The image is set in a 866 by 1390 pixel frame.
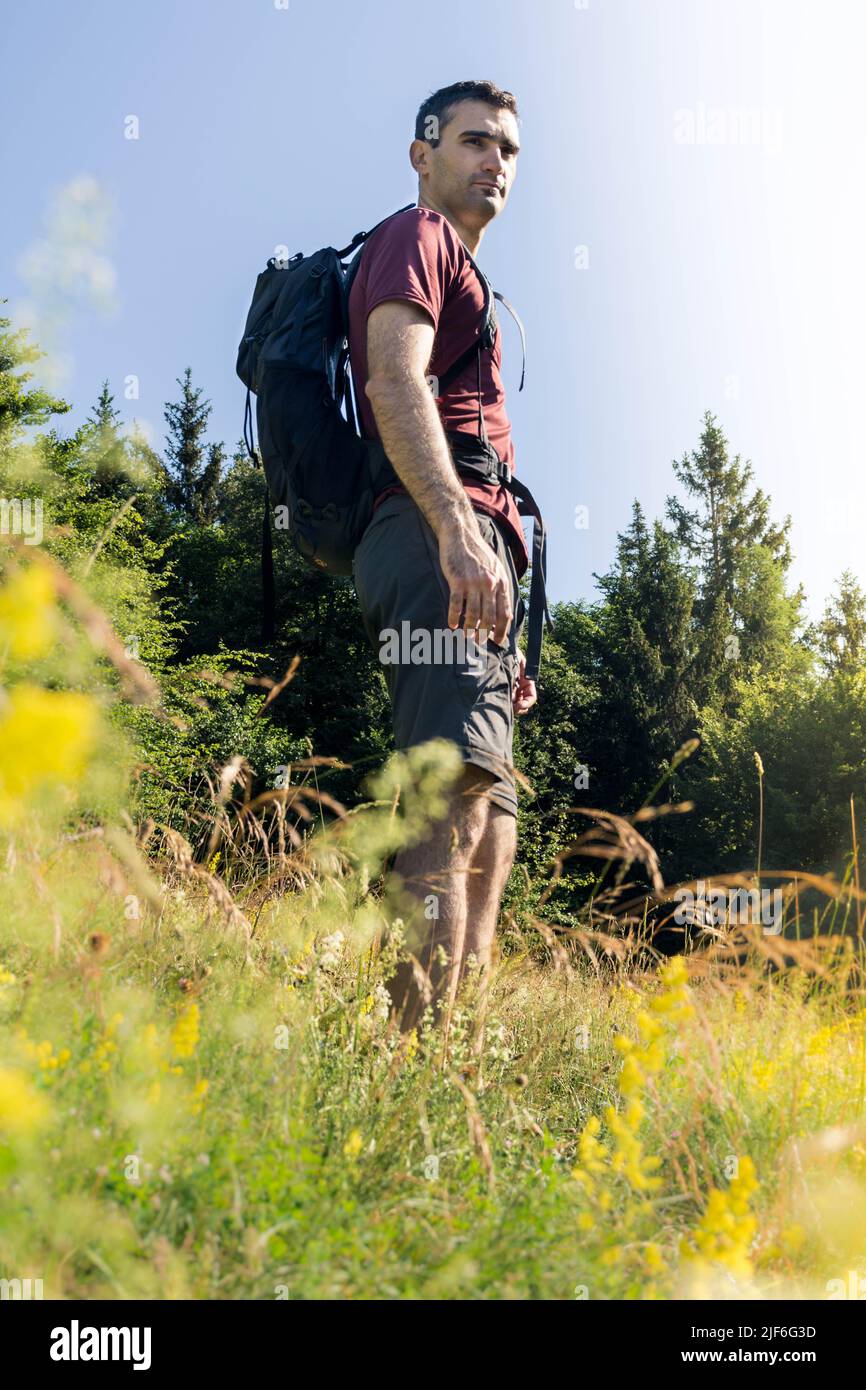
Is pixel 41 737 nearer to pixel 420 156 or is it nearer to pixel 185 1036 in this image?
pixel 185 1036

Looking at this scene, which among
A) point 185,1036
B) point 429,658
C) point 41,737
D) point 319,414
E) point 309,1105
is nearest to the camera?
point 41,737

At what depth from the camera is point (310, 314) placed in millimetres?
2574

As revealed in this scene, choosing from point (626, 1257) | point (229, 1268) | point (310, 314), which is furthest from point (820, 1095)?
point (310, 314)

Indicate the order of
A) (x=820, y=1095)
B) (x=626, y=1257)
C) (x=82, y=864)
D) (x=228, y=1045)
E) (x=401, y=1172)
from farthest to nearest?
(x=820, y=1095), (x=82, y=864), (x=228, y=1045), (x=401, y=1172), (x=626, y=1257)

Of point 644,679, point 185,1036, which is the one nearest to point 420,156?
point 185,1036

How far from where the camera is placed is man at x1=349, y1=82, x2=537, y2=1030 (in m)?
2.22

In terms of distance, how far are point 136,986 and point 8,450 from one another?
1748 mm

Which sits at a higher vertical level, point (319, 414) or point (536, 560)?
point (319, 414)

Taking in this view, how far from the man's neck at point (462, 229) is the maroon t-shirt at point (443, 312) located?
32 cm

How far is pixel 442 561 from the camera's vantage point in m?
2.25

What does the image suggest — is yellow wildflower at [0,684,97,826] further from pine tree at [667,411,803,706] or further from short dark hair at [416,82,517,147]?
pine tree at [667,411,803,706]

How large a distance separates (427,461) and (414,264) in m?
0.52

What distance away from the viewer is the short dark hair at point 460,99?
9.61ft
